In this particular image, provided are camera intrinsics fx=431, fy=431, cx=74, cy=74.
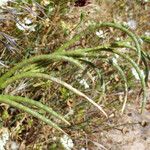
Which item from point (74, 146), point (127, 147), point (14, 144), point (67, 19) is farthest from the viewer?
point (67, 19)

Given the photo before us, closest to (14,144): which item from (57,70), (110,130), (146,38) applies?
(57,70)

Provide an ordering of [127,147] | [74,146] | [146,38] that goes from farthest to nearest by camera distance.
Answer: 1. [127,147]
2. [74,146]
3. [146,38]

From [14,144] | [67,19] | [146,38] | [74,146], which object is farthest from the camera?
[67,19]

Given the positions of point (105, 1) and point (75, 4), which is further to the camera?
point (105, 1)

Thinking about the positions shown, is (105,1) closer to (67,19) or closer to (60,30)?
(67,19)

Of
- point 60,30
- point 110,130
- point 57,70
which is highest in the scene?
point 60,30

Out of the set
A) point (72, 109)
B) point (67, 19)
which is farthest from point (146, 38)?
point (67, 19)

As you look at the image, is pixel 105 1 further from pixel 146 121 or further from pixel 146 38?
pixel 146 38

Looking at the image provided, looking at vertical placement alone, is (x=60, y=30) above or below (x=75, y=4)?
below

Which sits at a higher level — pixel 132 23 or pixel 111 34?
pixel 132 23
